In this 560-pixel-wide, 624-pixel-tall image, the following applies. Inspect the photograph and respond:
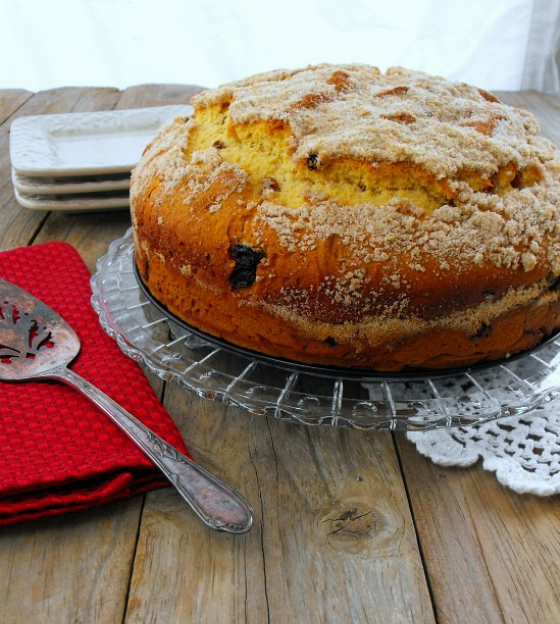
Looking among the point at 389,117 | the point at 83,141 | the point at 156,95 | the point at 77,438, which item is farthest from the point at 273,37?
the point at 77,438

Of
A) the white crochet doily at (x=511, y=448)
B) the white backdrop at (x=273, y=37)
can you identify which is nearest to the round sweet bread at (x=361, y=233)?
the white crochet doily at (x=511, y=448)

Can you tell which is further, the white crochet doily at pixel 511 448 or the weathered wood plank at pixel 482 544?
the white crochet doily at pixel 511 448

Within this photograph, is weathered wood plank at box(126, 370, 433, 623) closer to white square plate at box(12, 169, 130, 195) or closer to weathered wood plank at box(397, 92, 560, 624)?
weathered wood plank at box(397, 92, 560, 624)

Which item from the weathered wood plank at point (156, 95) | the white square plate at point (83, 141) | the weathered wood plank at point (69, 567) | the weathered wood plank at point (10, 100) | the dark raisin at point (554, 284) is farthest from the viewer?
the weathered wood plank at point (156, 95)

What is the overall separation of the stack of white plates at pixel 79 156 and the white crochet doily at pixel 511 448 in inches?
37.3

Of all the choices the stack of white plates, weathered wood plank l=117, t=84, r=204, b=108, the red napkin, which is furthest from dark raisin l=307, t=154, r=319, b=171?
weathered wood plank l=117, t=84, r=204, b=108

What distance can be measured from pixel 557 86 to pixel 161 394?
9.19 ft

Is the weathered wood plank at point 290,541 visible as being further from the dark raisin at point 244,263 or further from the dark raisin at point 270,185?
the dark raisin at point 270,185

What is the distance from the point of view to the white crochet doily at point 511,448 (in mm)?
938

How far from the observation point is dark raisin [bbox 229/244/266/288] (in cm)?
101

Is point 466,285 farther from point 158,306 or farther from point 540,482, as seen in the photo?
point 158,306

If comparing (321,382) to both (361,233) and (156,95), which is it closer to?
(361,233)

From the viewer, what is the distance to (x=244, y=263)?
102 centimetres

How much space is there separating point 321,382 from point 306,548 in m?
0.30
